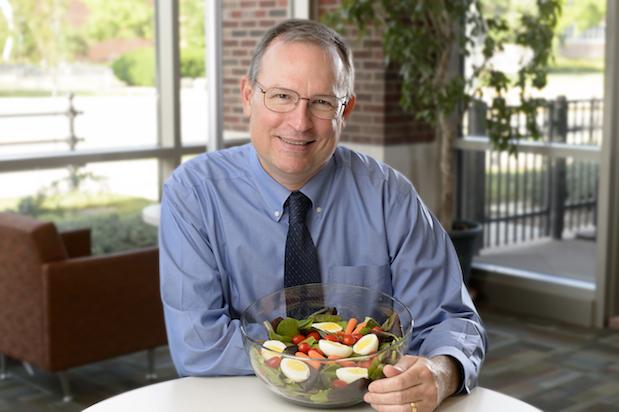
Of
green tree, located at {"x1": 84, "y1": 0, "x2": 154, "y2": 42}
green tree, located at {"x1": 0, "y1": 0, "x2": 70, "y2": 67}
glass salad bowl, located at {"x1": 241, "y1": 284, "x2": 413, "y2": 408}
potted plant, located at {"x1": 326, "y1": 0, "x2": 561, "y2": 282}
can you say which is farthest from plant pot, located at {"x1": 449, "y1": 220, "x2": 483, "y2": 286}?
glass salad bowl, located at {"x1": 241, "y1": 284, "x2": 413, "y2": 408}

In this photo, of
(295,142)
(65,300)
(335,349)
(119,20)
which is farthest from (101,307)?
(335,349)

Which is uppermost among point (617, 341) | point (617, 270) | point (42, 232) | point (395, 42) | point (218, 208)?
point (395, 42)

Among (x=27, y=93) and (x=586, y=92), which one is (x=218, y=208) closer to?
(x=27, y=93)

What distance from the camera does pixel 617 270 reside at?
5520 millimetres

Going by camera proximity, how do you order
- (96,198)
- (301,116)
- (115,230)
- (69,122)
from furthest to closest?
(115,230), (96,198), (69,122), (301,116)

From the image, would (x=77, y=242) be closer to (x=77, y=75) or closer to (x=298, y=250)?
(x=77, y=75)

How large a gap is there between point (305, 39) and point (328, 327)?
0.68 meters

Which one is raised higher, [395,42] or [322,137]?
[395,42]

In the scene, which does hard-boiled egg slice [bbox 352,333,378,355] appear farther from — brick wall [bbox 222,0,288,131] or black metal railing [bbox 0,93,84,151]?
brick wall [bbox 222,0,288,131]

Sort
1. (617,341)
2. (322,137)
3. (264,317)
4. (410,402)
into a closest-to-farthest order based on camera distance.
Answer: (410,402), (264,317), (322,137), (617,341)

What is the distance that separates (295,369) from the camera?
169cm

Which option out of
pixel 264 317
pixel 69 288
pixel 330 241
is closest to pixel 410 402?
pixel 264 317

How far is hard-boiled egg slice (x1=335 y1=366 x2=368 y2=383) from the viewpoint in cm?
168

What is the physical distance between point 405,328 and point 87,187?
4.01 meters
